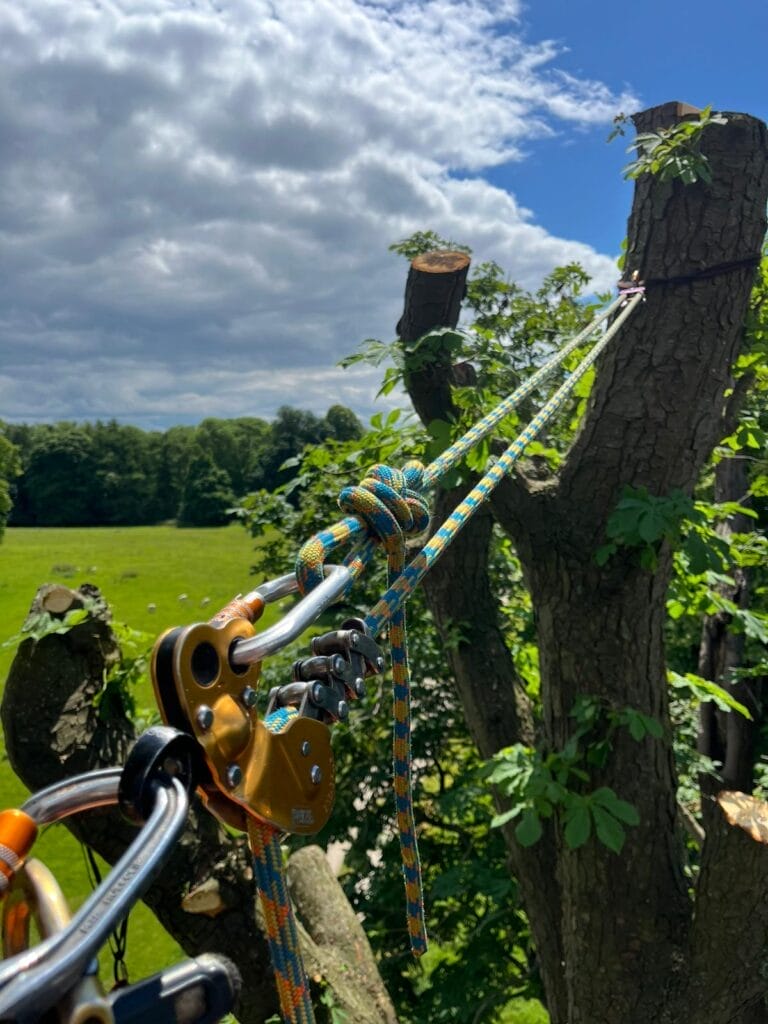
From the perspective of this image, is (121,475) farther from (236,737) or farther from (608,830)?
(236,737)

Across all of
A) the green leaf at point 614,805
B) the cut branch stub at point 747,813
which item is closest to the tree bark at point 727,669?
the cut branch stub at point 747,813

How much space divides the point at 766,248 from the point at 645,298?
102 centimetres

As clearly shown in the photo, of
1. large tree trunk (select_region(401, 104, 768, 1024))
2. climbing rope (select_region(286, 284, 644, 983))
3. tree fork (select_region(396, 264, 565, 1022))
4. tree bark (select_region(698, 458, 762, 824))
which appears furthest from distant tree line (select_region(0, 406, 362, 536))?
climbing rope (select_region(286, 284, 644, 983))

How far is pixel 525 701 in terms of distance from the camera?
119 inches

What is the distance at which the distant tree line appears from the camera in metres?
45.3

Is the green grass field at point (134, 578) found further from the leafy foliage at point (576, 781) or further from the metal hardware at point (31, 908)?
the metal hardware at point (31, 908)

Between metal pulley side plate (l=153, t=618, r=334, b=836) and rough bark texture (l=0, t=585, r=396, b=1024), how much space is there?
99 centimetres

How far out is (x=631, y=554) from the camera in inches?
88.1

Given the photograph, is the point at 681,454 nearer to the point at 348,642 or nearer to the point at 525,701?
the point at 525,701

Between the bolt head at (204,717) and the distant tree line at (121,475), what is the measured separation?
1659 inches

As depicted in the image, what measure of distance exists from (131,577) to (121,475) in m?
25.5

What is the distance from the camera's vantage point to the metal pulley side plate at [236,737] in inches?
27.5

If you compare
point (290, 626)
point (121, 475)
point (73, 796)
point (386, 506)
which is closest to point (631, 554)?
point (386, 506)

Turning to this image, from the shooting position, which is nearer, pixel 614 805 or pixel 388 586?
pixel 388 586
